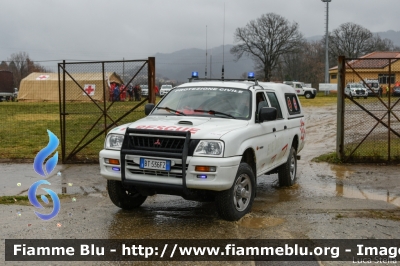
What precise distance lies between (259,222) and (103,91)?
6.13 meters

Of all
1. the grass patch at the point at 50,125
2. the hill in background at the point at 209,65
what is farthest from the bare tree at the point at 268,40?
the grass patch at the point at 50,125

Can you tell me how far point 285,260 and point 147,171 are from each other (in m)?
2.14

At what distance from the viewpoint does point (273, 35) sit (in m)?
83.5

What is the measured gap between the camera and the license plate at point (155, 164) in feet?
19.6

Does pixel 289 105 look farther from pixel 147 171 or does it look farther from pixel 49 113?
pixel 49 113

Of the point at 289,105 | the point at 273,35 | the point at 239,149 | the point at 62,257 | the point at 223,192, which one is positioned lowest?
the point at 62,257

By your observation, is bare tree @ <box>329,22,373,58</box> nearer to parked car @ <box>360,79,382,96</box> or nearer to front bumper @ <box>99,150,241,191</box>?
parked car @ <box>360,79,382,96</box>

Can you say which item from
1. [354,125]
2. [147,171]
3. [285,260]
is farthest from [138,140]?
[354,125]

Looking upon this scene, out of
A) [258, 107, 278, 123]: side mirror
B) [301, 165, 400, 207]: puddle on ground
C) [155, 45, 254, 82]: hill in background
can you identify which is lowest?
[301, 165, 400, 207]: puddle on ground

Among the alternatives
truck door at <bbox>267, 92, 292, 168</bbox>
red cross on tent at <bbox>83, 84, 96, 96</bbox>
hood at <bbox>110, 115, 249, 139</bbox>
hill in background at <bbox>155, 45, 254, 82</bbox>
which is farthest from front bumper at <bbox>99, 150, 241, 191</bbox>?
red cross on tent at <bbox>83, 84, 96, 96</bbox>

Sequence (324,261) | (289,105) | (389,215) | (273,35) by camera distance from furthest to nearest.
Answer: (273,35) → (289,105) → (389,215) → (324,261)

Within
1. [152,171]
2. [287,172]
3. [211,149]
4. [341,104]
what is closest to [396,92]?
[341,104]

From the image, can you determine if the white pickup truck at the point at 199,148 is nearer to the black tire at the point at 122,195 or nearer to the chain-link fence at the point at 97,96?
the black tire at the point at 122,195

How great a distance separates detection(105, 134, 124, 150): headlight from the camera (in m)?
6.40
